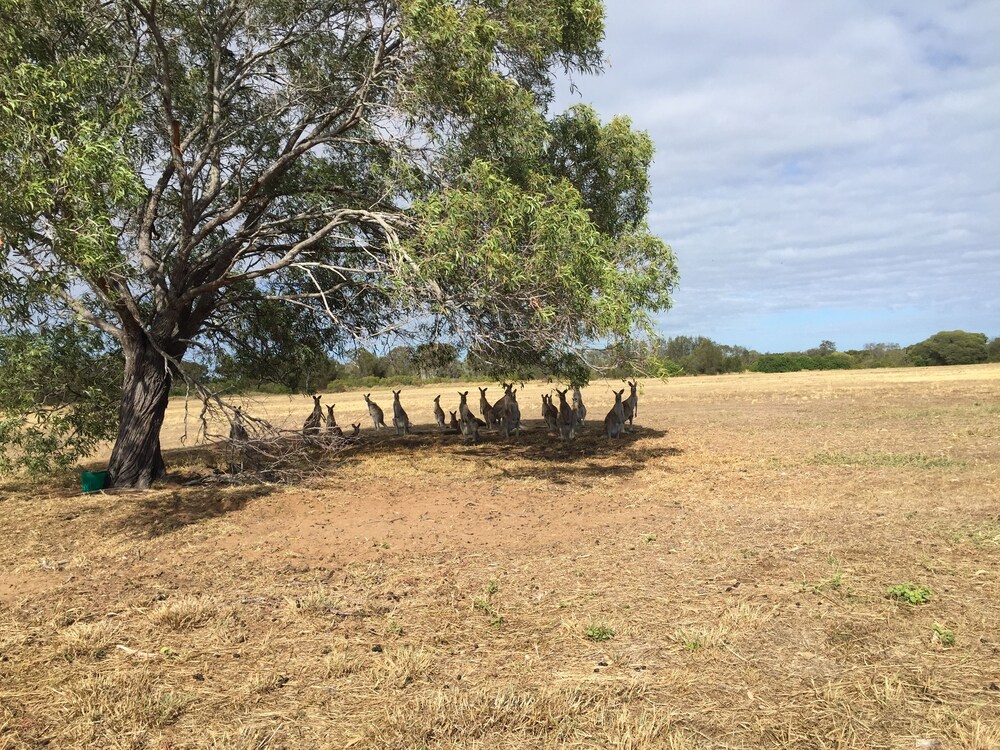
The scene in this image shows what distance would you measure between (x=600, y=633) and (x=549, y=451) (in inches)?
411

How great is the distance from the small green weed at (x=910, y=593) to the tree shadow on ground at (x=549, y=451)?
597 centimetres

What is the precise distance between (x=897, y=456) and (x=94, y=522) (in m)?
13.1

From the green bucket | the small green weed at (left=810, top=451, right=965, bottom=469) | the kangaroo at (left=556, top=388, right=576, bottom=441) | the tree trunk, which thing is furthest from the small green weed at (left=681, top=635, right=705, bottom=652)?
the kangaroo at (left=556, top=388, right=576, bottom=441)

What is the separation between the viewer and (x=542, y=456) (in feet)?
48.0

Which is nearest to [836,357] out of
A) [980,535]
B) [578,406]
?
[578,406]

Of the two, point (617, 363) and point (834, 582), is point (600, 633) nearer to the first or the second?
point (834, 582)

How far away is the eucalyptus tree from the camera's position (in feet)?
27.2

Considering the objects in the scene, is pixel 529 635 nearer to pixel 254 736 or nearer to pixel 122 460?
pixel 254 736

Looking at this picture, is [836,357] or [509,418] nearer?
[509,418]

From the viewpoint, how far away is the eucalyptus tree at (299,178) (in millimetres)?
8289

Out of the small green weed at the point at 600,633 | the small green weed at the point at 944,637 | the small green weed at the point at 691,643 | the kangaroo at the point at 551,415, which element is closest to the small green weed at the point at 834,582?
the small green weed at the point at 944,637

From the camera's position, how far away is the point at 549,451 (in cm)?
1540

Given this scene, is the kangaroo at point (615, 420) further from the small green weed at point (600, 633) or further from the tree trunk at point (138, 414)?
the small green weed at point (600, 633)

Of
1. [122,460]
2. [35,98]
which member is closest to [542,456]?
[122,460]
